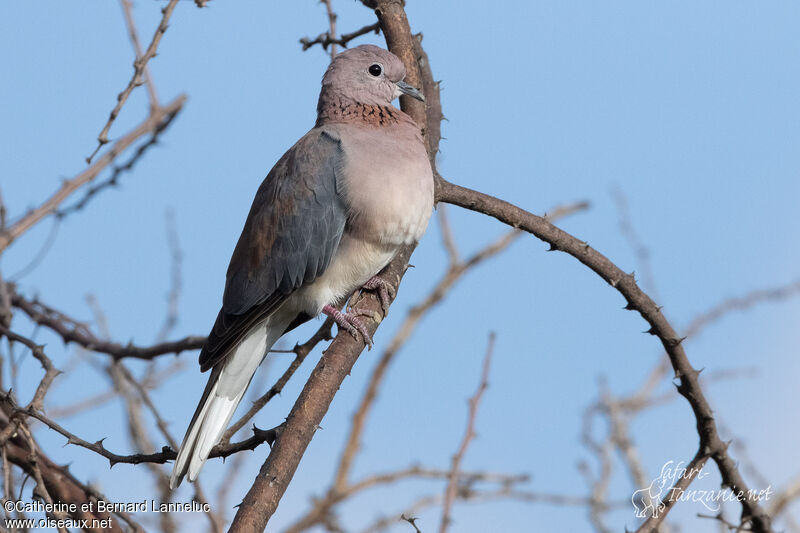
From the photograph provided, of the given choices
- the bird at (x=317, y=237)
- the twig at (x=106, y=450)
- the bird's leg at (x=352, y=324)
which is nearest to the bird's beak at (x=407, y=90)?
the bird at (x=317, y=237)

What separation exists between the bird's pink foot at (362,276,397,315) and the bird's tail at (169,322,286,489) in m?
0.44

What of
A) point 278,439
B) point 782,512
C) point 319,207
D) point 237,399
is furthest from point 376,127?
point 782,512

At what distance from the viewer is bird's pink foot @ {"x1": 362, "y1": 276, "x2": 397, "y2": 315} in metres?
3.67

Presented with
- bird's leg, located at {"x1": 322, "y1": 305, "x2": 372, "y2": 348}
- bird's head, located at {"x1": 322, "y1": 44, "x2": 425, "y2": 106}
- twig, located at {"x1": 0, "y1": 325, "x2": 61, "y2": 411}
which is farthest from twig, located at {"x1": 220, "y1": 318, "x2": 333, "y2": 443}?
bird's head, located at {"x1": 322, "y1": 44, "x2": 425, "y2": 106}

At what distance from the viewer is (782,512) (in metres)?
3.64

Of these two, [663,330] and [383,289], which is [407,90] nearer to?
[383,289]

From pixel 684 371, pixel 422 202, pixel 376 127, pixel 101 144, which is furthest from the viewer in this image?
pixel 376 127

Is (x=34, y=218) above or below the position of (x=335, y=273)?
below

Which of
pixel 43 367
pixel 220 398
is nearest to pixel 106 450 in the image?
pixel 43 367

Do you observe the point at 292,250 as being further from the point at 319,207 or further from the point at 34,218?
the point at 34,218

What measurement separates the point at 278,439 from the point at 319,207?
43.0 inches

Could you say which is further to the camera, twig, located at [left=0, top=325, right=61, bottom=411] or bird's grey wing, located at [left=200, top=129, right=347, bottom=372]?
bird's grey wing, located at [left=200, top=129, right=347, bottom=372]

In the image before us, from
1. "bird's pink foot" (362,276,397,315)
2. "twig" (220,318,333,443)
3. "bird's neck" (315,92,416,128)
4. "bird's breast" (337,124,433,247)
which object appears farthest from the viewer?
"bird's neck" (315,92,416,128)

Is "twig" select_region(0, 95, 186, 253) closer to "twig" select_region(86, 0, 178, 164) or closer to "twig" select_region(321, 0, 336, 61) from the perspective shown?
"twig" select_region(86, 0, 178, 164)
